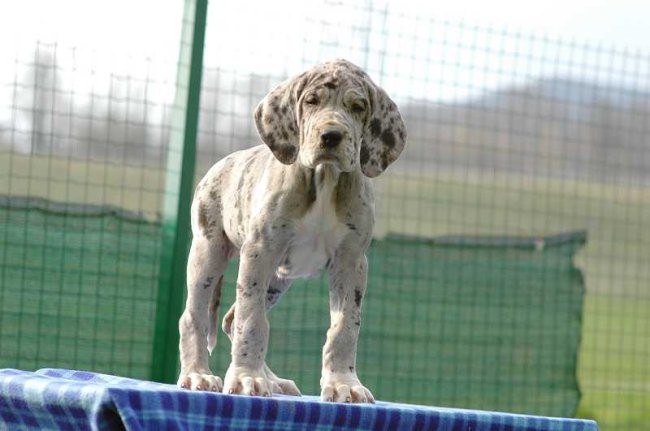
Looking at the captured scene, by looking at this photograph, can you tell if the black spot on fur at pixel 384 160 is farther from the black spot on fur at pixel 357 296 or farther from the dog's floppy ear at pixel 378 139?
the black spot on fur at pixel 357 296

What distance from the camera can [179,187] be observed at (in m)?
5.03

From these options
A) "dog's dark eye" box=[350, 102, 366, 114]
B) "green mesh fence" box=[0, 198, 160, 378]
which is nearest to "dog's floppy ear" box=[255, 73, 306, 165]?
"dog's dark eye" box=[350, 102, 366, 114]

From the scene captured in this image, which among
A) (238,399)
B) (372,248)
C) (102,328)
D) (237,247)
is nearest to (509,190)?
(372,248)

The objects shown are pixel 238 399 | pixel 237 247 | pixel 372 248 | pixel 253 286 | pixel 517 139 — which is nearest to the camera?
pixel 238 399

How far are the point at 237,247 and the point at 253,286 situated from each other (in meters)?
0.29

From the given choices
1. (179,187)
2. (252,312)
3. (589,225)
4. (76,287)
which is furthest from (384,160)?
(589,225)

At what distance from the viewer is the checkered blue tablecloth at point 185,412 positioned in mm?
2469

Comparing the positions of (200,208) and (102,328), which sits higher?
(200,208)

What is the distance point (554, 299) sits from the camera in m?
6.30

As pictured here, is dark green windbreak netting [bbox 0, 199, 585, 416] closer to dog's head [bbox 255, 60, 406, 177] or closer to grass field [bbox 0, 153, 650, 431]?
grass field [bbox 0, 153, 650, 431]

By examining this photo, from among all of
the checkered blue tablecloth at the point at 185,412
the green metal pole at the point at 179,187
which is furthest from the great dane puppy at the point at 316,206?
the green metal pole at the point at 179,187

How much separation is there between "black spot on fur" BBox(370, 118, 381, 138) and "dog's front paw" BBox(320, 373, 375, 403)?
519 mm

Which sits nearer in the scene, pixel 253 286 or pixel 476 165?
pixel 253 286

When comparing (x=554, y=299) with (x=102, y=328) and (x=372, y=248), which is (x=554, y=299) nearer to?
(x=372, y=248)
